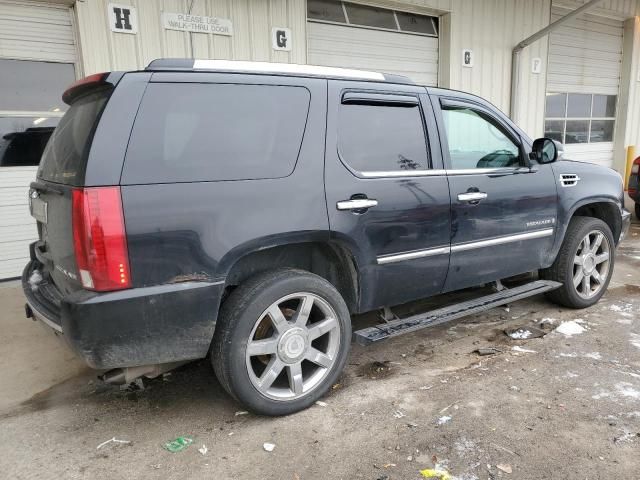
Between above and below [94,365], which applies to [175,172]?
above

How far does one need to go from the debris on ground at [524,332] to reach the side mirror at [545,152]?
55.0 inches

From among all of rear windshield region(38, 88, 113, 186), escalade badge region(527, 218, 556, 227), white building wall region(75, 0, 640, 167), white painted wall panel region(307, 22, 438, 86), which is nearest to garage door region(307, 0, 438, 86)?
white painted wall panel region(307, 22, 438, 86)

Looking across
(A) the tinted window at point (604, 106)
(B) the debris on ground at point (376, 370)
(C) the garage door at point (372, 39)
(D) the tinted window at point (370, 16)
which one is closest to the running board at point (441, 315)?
(B) the debris on ground at point (376, 370)

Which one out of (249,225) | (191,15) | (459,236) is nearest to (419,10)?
(191,15)

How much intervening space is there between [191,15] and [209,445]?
5.36m

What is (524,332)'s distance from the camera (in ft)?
13.5

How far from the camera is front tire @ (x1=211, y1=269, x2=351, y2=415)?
2.70m

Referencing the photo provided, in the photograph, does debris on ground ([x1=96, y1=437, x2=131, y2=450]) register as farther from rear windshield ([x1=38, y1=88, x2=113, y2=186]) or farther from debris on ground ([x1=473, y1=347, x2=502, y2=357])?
debris on ground ([x1=473, y1=347, x2=502, y2=357])

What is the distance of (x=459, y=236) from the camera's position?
3.56 metres

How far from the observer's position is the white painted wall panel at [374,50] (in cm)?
758

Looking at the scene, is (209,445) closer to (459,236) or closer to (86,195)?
(86,195)

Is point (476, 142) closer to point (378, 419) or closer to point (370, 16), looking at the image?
point (378, 419)

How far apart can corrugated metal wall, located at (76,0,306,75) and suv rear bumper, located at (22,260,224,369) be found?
13.3 ft

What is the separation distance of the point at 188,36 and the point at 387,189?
4.34 m
